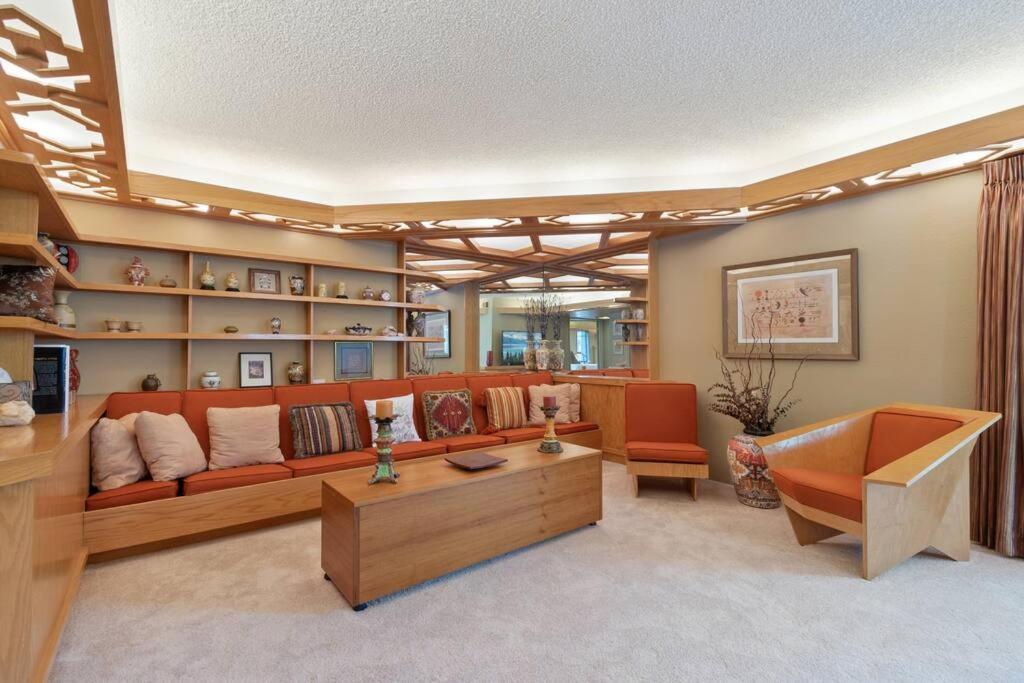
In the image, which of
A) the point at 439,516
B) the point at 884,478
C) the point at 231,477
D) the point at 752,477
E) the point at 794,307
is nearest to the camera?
the point at 884,478

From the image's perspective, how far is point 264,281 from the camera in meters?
4.16

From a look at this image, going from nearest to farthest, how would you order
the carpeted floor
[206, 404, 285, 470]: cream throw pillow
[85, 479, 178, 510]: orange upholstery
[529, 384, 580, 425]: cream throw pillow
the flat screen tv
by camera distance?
the carpeted floor < [85, 479, 178, 510]: orange upholstery < [206, 404, 285, 470]: cream throw pillow < [529, 384, 580, 425]: cream throw pillow < the flat screen tv

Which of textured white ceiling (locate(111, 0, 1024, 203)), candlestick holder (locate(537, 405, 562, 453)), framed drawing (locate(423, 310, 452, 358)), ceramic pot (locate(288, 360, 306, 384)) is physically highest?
textured white ceiling (locate(111, 0, 1024, 203))

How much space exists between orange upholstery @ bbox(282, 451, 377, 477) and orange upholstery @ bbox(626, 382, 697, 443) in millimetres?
2183

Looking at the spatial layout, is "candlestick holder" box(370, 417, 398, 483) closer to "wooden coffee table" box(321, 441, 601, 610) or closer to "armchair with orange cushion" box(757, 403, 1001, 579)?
"wooden coffee table" box(321, 441, 601, 610)

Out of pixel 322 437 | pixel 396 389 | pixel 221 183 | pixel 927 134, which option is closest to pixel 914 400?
pixel 927 134

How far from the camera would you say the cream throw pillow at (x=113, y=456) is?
2637mm

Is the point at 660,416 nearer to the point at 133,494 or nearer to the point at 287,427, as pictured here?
the point at 287,427

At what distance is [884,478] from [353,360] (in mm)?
4200

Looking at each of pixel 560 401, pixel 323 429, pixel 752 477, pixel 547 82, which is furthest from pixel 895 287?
pixel 323 429

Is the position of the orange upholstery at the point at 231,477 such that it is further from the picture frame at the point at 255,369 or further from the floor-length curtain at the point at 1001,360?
the floor-length curtain at the point at 1001,360

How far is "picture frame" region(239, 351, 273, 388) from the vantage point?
409cm

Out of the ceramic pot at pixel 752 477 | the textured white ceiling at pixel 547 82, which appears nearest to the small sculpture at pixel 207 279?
the textured white ceiling at pixel 547 82

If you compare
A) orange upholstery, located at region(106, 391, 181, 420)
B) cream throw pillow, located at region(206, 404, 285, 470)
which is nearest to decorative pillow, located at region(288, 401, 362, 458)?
cream throw pillow, located at region(206, 404, 285, 470)
